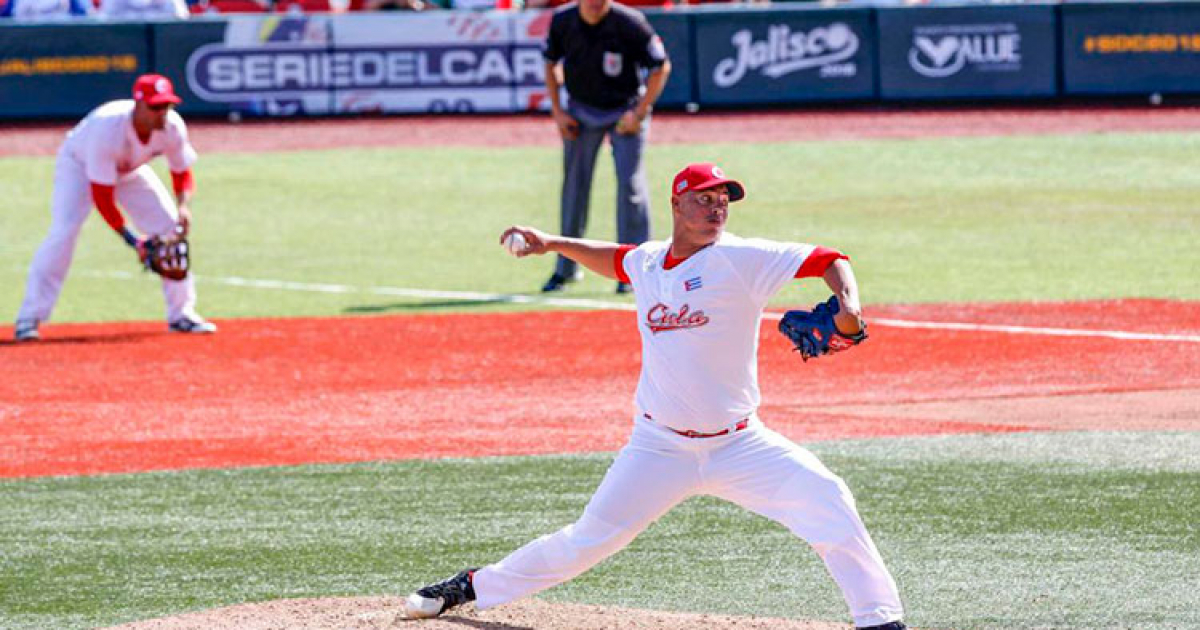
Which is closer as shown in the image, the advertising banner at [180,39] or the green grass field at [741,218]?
the green grass field at [741,218]

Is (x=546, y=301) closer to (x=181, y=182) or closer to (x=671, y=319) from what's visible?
(x=181, y=182)

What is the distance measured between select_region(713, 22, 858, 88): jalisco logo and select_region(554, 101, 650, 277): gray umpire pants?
11.1 meters

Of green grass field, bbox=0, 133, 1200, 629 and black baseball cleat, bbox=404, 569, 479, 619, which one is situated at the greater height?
black baseball cleat, bbox=404, 569, 479, 619

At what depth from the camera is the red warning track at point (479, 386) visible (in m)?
10.6

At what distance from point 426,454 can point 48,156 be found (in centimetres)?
1595

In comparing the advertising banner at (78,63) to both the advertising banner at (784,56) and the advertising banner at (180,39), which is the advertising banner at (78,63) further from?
the advertising banner at (784,56)

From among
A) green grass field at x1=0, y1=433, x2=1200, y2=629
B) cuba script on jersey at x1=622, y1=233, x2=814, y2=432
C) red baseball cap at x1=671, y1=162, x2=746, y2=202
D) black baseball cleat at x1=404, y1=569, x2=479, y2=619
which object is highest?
red baseball cap at x1=671, y1=162, x2=746, y2=202

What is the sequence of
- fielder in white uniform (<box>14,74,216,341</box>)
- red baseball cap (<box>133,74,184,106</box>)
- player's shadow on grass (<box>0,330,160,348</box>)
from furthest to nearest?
player's shadow on grass (<box>0,330,160,348</box>), fielder in white uniform (<box>14,74,216,341</box>), red baseball cap (<box>133,74,184,106</box>)

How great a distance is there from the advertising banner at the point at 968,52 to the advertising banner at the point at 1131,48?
300 millimetres

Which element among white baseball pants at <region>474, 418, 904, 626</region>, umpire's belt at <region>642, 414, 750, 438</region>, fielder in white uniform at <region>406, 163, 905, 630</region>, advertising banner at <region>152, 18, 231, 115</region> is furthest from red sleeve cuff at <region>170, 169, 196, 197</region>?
advertising banner at <region>152, 18, 231, 115</region>

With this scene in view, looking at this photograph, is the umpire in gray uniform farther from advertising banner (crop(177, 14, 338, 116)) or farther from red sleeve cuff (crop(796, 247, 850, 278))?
advertising banner (crop(177, 14, 338, 116))

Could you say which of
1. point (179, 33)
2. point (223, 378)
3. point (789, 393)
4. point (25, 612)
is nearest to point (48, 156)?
point (179, 33)

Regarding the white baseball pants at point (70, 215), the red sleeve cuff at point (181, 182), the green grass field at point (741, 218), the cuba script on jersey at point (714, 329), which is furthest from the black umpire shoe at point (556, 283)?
the cuba script on jersey at point (714, 329)

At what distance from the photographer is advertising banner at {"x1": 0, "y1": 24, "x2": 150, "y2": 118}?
1017 inches
